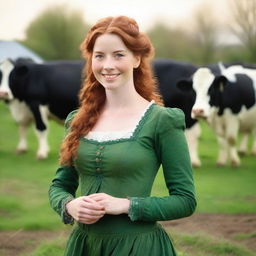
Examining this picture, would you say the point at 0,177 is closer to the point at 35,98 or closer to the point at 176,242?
the point at 35,98

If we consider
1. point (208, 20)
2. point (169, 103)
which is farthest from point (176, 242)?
point (208, 20)

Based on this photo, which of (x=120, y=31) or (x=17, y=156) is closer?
(x=120, y=31)

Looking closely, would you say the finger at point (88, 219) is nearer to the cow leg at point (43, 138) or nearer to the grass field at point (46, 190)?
the grass field at point (46, 190)

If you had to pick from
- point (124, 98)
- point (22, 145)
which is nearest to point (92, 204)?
point (124, 98)

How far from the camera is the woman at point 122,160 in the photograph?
70.6 inches

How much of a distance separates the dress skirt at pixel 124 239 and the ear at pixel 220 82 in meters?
6.20

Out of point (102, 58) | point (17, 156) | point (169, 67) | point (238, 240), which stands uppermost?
point (102, 58)

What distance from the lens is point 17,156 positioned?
960 cm

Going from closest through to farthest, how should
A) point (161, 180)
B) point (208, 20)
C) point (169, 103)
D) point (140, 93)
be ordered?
1. point (140, 93)
2. point (161, 180)
3. point (169, 103)
4. point (208, 20)

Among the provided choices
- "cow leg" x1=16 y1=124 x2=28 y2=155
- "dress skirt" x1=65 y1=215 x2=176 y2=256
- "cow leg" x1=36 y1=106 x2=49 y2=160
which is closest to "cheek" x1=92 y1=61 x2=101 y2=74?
"dress skirt" x1=65 y1=215 x2=176 y2=256

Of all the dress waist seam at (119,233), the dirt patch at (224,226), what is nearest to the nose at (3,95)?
the dirt patch at (224,226)

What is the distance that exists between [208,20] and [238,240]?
91.9 feet

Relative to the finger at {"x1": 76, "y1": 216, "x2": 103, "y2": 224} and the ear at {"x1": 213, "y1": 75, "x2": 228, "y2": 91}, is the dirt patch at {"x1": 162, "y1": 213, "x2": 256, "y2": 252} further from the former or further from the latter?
the finger at {"x1": 76, "y1": 216, "x2": 103, "y2": 224}

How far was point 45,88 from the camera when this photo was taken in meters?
9.61
